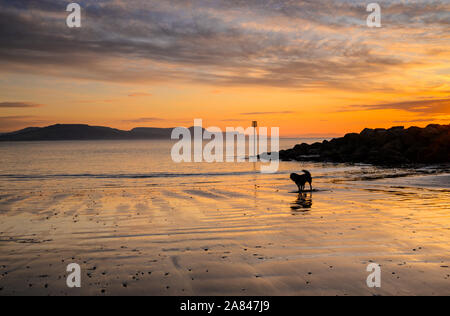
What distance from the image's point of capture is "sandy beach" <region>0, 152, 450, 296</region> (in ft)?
22.4

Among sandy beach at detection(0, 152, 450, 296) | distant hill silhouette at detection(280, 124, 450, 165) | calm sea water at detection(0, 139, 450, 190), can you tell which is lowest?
sandy beach at detection(0, 152, 450, 296)

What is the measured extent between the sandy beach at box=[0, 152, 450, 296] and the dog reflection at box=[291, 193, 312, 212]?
10 centimetres

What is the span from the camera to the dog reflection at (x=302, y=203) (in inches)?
594

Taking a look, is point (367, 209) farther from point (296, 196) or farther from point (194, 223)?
point (194, 223)

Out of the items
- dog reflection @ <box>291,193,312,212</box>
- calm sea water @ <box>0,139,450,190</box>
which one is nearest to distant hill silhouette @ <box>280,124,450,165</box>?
calm sea water @ <box>0,139,450,190</box>

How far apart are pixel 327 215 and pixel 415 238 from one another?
3956 millimetres

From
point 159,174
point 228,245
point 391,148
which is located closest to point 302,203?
point 228,245

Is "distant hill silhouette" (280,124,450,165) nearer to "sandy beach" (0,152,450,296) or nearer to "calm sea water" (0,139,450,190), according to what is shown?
"calm sea water" (0,139,450,190)

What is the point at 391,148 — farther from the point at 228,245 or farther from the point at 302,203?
the point at 228,245

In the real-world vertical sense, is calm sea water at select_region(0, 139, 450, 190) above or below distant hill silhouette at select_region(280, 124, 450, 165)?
below

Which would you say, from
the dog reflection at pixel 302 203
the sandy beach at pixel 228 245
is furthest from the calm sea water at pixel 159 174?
the sandy beach at pixel 228 245

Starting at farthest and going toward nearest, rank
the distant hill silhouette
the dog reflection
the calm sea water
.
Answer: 1. the distant hill silhouette
2. the calm sea water
3. the dog reflection

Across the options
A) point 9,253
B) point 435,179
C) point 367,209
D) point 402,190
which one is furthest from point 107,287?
point 435,179
